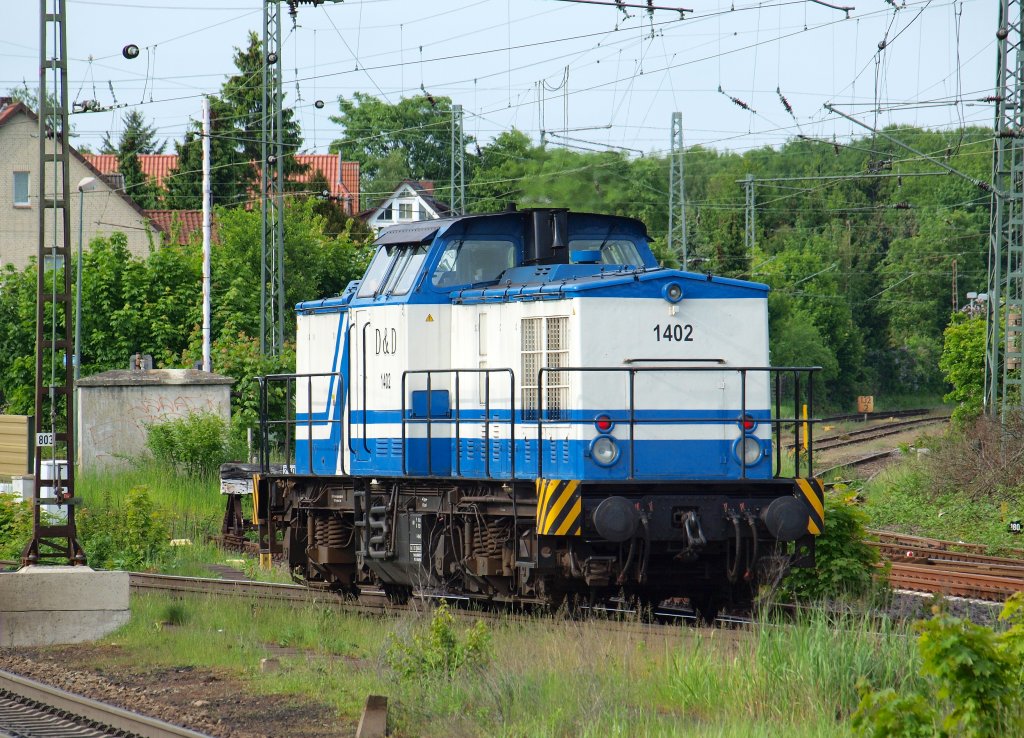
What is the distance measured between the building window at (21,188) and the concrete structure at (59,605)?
116 feet

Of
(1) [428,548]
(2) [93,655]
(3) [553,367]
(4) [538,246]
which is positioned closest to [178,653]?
(2) [93,655]

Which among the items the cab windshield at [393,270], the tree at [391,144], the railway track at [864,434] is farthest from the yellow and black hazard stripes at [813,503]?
the tree at [391,144]

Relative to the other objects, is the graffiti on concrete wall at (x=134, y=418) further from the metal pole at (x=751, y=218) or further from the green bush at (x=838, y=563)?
the metal pole at (x=751, y=218)

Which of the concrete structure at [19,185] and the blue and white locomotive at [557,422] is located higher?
the concrete structure at [19,185]

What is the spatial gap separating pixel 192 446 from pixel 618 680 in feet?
52.0

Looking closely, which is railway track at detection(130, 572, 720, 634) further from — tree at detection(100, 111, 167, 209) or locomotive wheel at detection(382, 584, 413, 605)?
tree at detection(100, 111, 167, 209)

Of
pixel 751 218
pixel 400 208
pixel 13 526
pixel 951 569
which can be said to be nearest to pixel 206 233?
pixel 13 526

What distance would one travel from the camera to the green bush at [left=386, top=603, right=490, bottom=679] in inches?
312

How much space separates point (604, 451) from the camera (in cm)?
1002

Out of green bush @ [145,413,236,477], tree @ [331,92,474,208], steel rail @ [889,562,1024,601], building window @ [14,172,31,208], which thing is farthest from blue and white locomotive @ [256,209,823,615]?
tree @ [331,92,474,208]

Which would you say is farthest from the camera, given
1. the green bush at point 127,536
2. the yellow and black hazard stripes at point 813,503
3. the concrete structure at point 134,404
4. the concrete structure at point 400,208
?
the concrete structure at point 400,208

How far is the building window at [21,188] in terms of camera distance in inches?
1695

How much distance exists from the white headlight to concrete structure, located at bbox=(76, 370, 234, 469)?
Answer: 578 inches

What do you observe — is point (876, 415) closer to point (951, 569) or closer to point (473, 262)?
point (951, 569)
